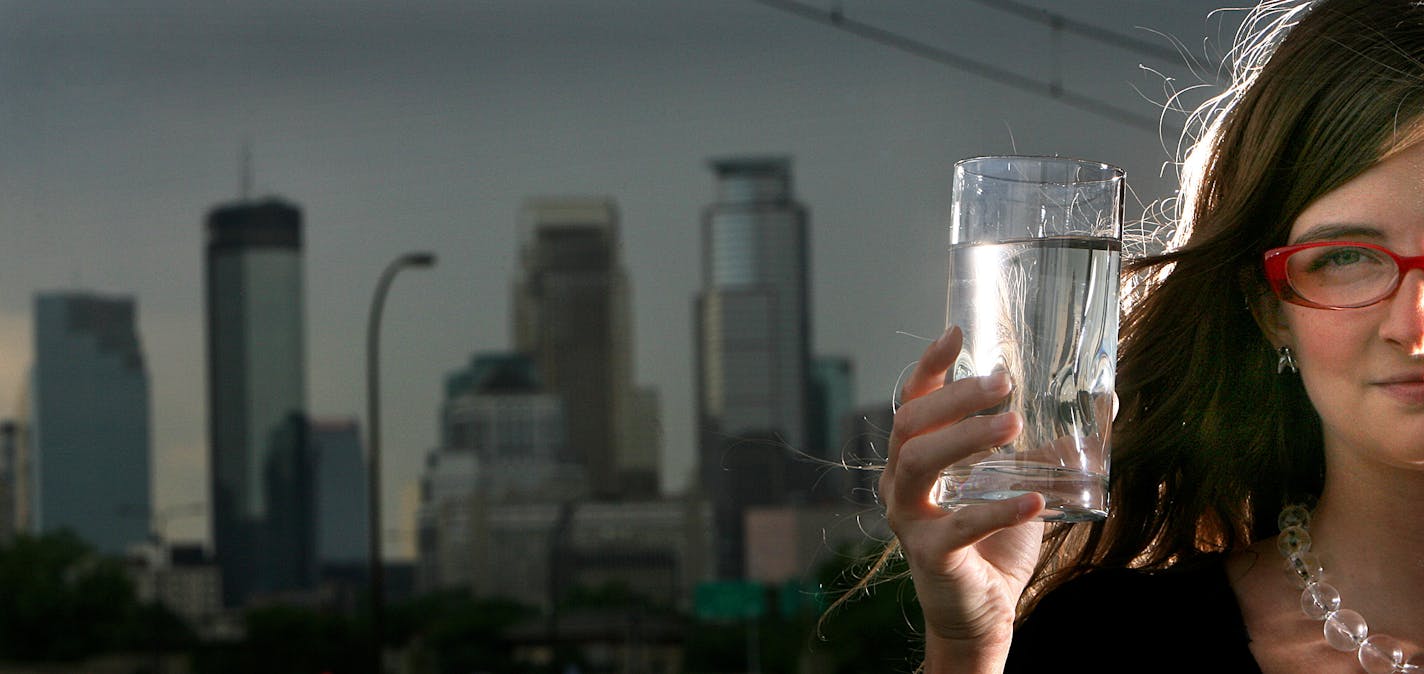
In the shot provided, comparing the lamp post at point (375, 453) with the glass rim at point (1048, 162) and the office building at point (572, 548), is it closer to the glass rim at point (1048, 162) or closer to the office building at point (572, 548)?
the glass rim at point (1048, 162)

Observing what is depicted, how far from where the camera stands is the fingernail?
1344 millimetres

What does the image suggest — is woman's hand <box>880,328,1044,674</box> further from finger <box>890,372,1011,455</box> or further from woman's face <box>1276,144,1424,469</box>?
woman's face <box>1276,144,1424,469</box>

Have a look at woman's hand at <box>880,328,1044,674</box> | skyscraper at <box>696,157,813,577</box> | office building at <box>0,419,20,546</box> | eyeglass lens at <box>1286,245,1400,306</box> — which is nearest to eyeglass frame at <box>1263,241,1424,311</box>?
eyeglass lens at <box>1286,245,1400,306</box>

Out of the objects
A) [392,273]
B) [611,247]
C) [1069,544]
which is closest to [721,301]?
[611,247]

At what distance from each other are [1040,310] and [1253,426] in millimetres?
603

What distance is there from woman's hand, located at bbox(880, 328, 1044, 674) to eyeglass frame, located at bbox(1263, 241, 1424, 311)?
300mm

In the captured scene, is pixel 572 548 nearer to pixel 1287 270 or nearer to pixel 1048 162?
pixel 1287 270

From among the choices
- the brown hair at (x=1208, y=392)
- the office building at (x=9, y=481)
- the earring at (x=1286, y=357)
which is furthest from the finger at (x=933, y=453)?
the office building at (x=9, y=481)

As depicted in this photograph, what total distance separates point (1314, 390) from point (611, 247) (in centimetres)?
13261

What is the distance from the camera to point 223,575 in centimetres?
12369

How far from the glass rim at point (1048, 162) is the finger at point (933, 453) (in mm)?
187

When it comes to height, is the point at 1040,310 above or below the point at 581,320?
below

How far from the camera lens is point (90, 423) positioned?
133125 mm

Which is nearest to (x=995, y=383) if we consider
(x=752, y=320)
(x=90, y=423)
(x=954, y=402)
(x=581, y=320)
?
(x=954, y=402)
